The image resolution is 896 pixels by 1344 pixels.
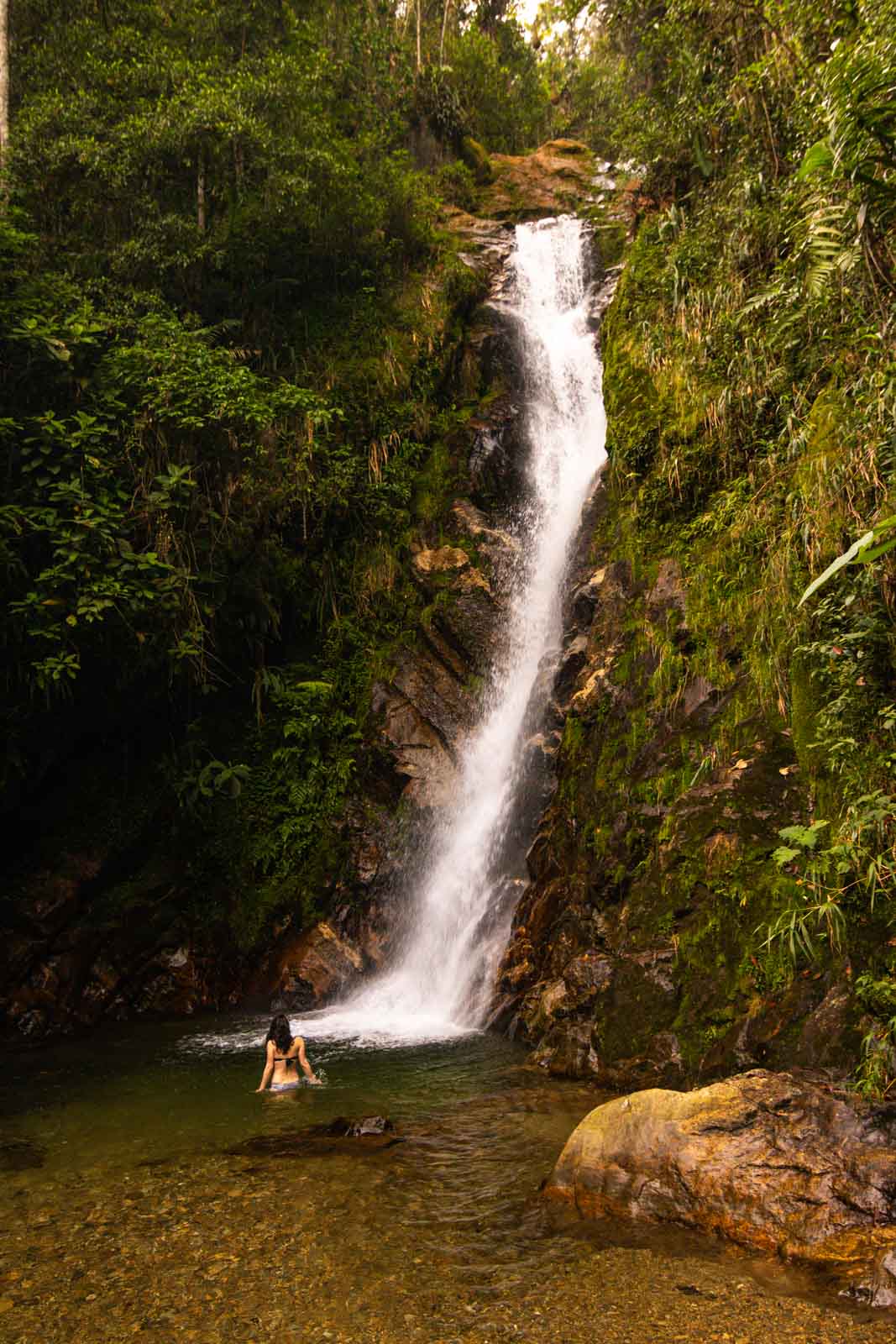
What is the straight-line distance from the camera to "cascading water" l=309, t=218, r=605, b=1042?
31.2 ft

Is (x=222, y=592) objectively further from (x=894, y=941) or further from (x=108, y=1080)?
(x=894, y=941)

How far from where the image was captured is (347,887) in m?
11.5

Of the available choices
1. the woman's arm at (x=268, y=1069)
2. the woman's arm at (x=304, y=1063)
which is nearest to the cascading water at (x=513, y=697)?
the woman's arm at (x=304, y=1063)

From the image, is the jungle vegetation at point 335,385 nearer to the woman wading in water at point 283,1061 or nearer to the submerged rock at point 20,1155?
the woman wading in water at point 283,1061

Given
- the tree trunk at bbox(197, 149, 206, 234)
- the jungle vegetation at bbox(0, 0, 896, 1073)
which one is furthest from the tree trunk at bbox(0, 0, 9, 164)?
the tree trunk at bbox(197, 149, 206, 234)

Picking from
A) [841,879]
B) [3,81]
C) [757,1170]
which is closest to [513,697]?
[841,879]

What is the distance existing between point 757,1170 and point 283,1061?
13.8ft

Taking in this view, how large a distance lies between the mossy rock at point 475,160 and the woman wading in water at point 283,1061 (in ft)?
71.4

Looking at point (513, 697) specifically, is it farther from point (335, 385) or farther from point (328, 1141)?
point (328, 1141)

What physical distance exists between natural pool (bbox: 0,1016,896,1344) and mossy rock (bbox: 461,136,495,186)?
22.1 meters

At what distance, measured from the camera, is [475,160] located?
22078 mm

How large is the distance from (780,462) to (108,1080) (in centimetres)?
841

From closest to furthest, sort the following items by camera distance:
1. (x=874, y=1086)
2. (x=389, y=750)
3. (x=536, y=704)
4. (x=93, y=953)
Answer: (x=874, y=1086), (x=93, y=953), (x=536, y=704), (x=389, y=750)

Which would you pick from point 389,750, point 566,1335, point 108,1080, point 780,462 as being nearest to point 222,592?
point 389,750
